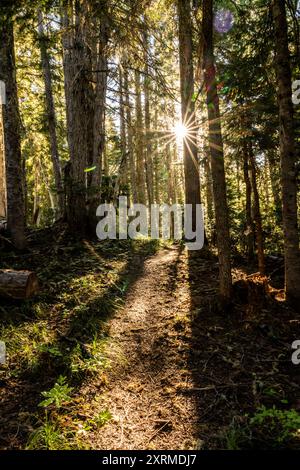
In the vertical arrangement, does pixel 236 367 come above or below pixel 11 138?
below

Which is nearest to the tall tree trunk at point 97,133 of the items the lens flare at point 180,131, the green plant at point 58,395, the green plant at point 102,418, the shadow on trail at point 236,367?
the lens flare at point 180,131

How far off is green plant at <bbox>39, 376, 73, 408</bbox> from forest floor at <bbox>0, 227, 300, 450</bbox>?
0.04 feet

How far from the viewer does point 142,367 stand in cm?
478

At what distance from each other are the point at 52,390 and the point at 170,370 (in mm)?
1640

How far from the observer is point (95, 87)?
Result: 10.8 m

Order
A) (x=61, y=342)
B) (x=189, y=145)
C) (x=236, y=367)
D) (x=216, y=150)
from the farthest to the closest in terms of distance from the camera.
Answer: (x=189, y=145)
(x=216, y=150)
(x=61, y=342)
(x=236, y=367)

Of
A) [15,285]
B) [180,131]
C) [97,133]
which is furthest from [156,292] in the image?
[97,133]

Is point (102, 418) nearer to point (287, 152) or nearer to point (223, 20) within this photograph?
point (287, 152)

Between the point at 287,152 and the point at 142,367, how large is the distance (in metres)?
4.62

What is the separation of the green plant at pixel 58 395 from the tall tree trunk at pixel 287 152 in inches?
174

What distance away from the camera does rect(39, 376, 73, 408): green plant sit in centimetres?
384

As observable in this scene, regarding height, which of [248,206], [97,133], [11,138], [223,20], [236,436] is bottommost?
[236,436]

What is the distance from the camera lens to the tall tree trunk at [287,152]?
5.95 m
